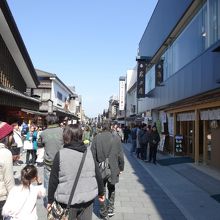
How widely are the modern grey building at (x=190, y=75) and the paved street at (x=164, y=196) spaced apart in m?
2.44

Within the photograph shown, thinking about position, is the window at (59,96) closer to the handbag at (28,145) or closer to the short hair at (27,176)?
the handbag at (28,145)

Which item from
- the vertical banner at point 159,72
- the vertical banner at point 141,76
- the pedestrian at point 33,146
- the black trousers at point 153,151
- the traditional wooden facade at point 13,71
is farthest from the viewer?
the vertical banner at point 141,76

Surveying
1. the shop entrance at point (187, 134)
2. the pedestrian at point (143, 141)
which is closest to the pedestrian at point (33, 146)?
the pedestrian at point (143, 141)

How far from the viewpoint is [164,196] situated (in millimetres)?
10242

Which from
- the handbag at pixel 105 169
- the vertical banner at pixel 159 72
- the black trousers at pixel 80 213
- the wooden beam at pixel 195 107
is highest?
the vertical banner at pixel 159 72

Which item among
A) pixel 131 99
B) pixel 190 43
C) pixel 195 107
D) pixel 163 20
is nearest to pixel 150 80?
pixel 163 20

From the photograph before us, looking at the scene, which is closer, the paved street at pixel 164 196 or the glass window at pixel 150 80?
the paved street at pixel 164 196

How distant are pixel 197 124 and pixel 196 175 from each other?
354cm

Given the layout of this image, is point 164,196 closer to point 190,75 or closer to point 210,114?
point 210,114

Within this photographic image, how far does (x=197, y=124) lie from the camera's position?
17203 millimetres

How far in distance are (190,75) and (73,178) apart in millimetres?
12689

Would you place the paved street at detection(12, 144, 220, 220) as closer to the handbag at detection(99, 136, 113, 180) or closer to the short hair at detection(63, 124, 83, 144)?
the handbag at detection(99, 136, 113, 180)

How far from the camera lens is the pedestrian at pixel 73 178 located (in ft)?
14.7

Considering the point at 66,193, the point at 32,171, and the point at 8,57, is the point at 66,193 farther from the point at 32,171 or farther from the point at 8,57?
the point at 8,57
